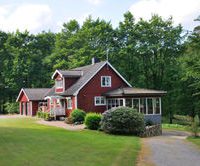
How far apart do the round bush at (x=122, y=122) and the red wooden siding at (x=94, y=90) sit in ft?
46.3

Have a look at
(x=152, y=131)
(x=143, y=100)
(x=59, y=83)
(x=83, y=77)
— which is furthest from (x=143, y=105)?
(x=59, y=83)

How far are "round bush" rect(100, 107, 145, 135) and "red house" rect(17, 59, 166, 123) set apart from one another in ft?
38.0

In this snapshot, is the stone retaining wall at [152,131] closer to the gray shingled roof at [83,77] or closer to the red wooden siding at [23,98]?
the gray shingled roof at [83,77]

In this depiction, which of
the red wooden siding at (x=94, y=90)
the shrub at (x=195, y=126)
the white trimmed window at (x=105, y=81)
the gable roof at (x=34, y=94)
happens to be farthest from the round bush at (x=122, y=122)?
the gable roof at (x=34, y=94)

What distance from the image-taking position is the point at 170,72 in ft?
198

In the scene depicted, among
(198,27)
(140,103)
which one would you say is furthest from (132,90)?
(198,27)

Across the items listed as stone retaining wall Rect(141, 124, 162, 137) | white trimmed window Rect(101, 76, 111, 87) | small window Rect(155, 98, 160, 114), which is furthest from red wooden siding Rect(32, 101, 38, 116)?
stone retaining wall Rect(141, 124, 162, 137)

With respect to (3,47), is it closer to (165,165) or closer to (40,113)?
(40,113)

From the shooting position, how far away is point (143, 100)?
43.6m

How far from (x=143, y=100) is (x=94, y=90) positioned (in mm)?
5814

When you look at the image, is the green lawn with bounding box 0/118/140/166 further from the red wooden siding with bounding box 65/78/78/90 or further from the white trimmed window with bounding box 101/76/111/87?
the red wooden siding with bounding box 65/78/78/90

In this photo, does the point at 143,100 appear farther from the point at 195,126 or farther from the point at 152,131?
the point at 195,126

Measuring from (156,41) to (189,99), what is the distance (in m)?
9.57

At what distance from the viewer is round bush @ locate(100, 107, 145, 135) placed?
30.2 m
